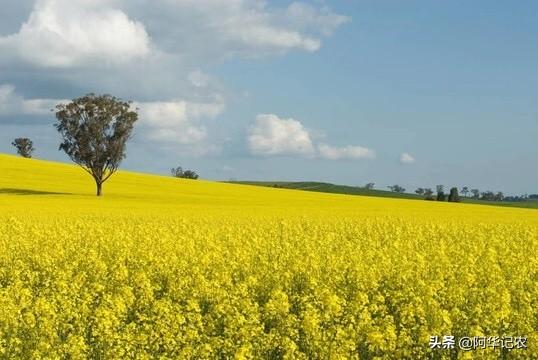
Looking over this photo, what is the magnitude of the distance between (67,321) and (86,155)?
52661 mm

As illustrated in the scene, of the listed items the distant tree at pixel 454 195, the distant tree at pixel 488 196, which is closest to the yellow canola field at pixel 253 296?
the distant tree at pixel 454 195

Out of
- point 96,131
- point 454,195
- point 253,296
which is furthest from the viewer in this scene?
point 454,195

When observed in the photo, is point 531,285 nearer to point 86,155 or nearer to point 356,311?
point 356,311

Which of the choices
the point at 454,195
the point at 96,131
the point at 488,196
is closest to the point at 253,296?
the point at 96,131

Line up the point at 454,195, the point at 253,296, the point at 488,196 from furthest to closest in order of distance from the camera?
the point at 488,196
the point at 454,195
the point at 253,296

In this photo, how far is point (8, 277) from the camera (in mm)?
14461

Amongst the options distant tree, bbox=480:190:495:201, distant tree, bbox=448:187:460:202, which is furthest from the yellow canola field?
distant tree, bbox=480:190:495:201

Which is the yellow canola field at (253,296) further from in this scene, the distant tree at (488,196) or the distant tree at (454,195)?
the distant tree at (488,196)

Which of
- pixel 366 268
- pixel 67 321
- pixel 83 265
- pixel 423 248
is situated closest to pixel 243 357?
pixel 67 321

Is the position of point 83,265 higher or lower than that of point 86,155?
lower

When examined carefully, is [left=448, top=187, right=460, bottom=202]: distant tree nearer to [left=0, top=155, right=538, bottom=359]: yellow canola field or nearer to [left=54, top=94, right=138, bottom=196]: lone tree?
[left=54, top=94, right=138, bottom=196]: lone tree

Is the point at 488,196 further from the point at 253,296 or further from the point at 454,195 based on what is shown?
the point at 253,296

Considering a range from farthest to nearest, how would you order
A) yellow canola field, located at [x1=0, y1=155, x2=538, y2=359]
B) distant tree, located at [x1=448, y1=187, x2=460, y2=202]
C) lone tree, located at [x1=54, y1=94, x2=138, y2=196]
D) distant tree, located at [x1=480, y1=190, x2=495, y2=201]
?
distant tree, located at [x1=480, y1=190, x2=495, y2=201], distant tree, located at [x1=448, y1=187, x2=460, y2=202], lone tree, located at [x1=54, y1=94, x2=138, y2=196], yellow canola field, located at [x1=0, y1=155, x2=538, y2=359]

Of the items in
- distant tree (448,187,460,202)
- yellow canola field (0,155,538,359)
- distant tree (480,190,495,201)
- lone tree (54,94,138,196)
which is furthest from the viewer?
distant tree (480,190,495,201)
